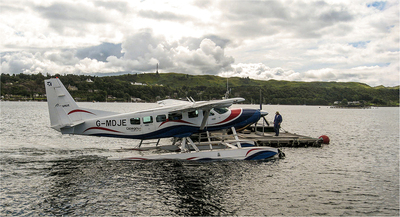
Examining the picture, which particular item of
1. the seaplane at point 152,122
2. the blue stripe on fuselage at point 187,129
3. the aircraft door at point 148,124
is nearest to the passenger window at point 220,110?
the seaplane at point 152,122

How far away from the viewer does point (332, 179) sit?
15727 mm

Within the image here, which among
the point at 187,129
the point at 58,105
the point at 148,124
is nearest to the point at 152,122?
the point at 148,124

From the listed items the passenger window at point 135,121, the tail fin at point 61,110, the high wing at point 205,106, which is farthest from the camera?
the passenger window at point 135,121

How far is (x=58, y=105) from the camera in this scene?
17859 millimetres

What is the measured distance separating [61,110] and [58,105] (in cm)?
38

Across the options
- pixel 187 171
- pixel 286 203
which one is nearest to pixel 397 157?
pixel 286 203

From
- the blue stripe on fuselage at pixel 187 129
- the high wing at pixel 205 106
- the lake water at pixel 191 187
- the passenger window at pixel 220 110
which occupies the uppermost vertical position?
the high wing at pixel 205 106

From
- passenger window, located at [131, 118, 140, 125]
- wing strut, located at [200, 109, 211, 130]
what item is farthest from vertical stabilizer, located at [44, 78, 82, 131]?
wing strut, located at [200, 109, 211, 130]

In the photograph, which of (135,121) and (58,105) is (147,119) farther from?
(58,105)

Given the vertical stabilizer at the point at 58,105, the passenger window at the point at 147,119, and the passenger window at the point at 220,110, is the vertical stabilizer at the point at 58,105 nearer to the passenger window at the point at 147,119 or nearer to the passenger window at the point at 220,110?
the passenger window at the point at 147,119

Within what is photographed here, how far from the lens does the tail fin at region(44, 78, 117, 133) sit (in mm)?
17703

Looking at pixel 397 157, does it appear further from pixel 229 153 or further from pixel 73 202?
pixel 73 202

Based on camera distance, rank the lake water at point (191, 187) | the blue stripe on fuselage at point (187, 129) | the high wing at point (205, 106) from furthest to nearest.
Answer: the blue stripe on fuselage at point (187, 129) → the high wing at point (205, 106) → the lake water at point (191, 187)

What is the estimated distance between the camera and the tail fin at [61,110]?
17.7 m
